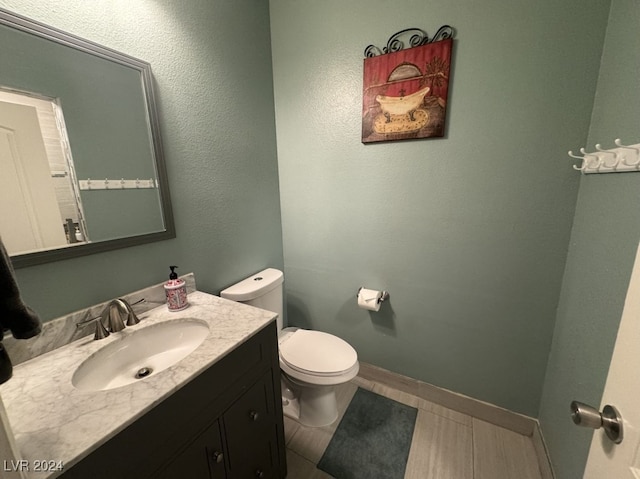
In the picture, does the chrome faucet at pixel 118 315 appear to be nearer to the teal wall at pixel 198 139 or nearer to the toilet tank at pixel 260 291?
the teal wall at pixel 198 139

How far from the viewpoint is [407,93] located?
1349 millimetres

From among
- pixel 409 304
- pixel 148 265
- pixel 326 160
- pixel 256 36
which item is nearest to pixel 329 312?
pixel 409 304

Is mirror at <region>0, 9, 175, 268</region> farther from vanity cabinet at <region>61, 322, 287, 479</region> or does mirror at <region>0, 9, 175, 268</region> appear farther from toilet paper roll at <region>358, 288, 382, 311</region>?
toilet paper roll at <region>358, 288, 382, 311</region>

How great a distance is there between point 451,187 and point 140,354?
1.59 m

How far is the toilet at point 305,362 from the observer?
135 cm

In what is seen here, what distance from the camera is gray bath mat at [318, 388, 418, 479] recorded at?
1.29 metres

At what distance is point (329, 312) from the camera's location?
1.91m

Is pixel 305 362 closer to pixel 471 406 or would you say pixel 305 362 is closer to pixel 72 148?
pixel 471 406

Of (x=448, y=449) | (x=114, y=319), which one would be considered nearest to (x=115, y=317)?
(x=114, y=319)

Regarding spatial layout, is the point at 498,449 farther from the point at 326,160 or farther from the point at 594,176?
the point at 326,160

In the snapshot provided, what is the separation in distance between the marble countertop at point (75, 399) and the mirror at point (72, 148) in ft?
1.12

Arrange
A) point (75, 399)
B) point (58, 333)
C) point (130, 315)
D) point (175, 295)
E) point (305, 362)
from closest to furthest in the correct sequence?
point (75, 399)
point (58, 333)
point (130, 315)
point (175, 295)
point (305, 362)

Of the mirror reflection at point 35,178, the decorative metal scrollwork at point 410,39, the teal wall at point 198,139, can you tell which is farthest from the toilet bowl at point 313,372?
the decorative metal scrollwork at point 410,39

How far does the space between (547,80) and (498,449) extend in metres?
1.80
